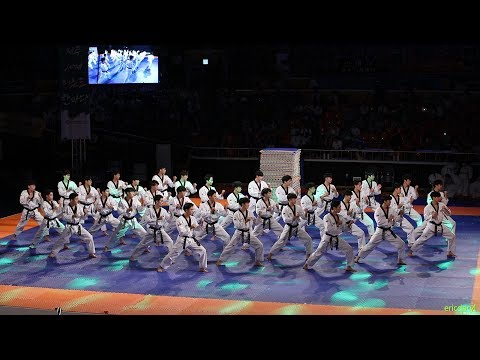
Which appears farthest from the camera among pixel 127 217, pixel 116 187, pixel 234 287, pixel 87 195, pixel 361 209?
pixel 116 187

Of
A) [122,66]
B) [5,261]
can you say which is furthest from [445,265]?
[122,66]

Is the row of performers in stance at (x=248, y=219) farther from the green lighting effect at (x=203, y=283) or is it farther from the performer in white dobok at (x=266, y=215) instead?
the green lighting effect at (x=203, y=283)

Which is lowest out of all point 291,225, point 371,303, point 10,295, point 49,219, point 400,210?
point 10,295

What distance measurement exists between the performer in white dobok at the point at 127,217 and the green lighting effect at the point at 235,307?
3.16 meters

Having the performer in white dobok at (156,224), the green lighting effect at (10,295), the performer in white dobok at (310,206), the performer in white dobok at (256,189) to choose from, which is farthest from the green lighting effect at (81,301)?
the performer in white dobok at (256,189)

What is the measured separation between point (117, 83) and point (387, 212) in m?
11.4

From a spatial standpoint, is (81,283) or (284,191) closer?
(81,283)

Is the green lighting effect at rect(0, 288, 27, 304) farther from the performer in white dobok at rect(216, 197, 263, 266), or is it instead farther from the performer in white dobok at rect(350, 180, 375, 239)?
the performer in white dobok at rect(350, 180, 375, 239)

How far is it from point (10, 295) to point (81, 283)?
39.7 inches

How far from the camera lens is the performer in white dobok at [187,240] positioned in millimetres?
11070

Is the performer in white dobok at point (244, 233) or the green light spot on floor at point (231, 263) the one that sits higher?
the performer in white dobok at point (244, 233)

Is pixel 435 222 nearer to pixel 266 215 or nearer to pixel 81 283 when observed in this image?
pixel 266 215

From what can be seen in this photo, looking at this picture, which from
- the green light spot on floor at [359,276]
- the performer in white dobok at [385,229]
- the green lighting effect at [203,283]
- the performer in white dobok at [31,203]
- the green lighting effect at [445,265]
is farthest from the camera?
the performer in white dobok at [31,203]

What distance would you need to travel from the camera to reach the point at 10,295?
10.3 metres
